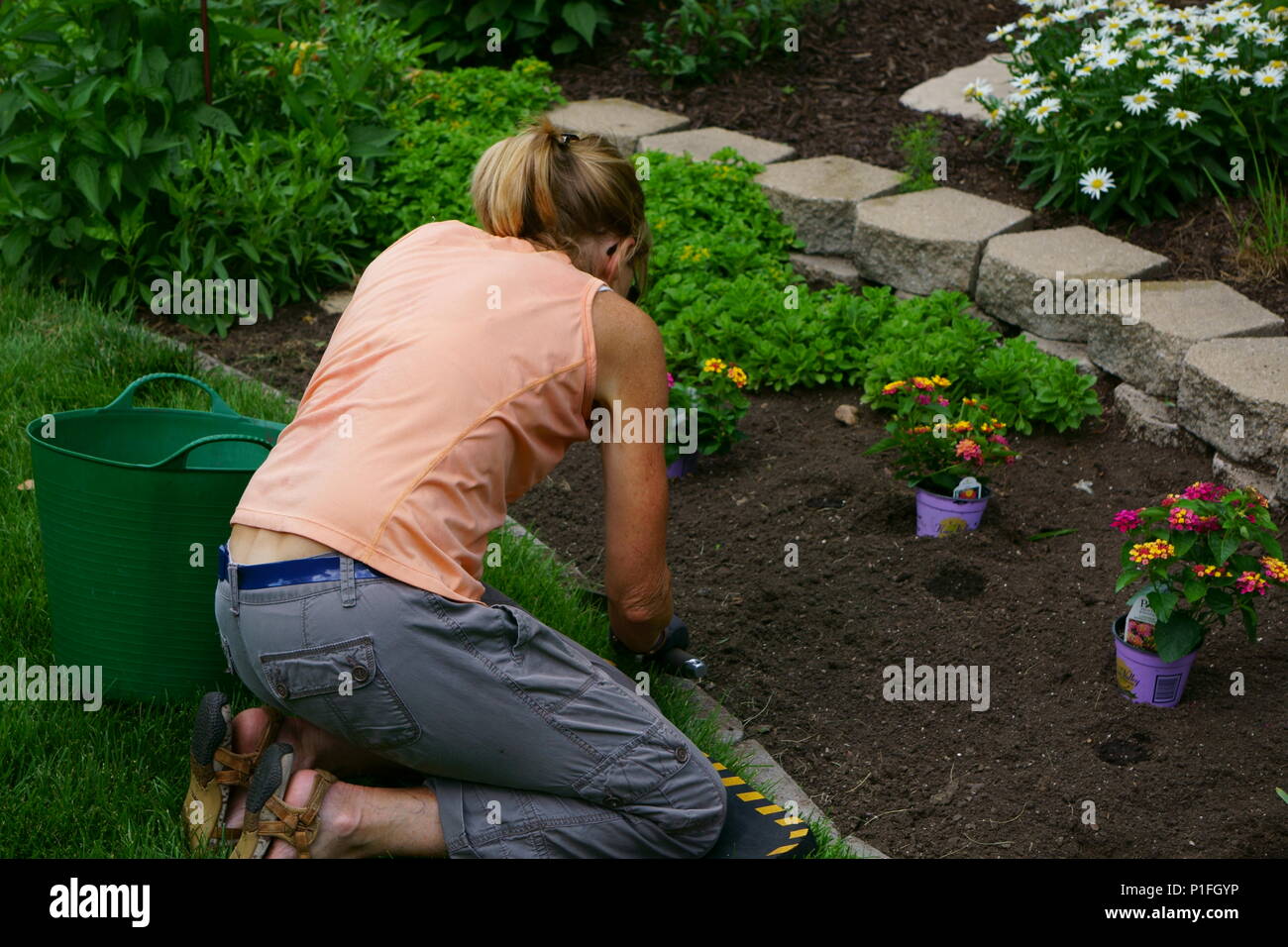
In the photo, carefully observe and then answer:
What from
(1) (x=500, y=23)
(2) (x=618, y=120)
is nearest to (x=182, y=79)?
(2) (x=618, y=120)

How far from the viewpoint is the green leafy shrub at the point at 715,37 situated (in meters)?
6.75

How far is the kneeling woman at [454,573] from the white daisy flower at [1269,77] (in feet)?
9.99

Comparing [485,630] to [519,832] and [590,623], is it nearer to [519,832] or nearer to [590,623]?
[519,832]

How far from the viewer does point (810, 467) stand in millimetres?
4281

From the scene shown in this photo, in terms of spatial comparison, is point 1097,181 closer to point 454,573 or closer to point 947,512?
point 947,512

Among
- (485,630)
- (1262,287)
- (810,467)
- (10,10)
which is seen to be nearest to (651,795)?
(485,630)

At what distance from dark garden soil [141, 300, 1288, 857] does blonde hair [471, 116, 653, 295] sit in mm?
1270

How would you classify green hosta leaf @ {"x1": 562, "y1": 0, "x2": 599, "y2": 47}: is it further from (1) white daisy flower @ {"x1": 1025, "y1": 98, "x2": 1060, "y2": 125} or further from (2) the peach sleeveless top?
(2) the peach sleeveless top

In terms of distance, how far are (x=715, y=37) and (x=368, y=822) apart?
17.1 feet

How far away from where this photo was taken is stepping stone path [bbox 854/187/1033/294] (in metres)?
4.98

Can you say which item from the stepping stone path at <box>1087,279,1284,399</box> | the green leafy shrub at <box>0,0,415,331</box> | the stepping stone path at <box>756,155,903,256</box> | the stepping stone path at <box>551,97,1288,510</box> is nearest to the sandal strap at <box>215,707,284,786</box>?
the stepping stone path at <box>551,97,1288,510</box>

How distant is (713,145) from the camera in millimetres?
6117

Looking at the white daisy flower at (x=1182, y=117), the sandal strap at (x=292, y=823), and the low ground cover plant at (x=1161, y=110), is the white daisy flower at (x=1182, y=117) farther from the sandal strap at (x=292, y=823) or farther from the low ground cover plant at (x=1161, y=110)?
the sandal strap at (x=292, y=823)

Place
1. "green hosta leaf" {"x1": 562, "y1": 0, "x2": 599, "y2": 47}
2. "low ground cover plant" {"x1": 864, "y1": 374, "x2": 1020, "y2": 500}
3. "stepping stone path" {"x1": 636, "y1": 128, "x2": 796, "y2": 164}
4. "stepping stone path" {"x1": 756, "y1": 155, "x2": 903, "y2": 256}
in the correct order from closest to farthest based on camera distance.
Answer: "low ground cover plant" {"x1": 864, "y1": 374, "x2": 1020, "y2": 500} → "stepping stone path" {"x1": 756, "y1": 155, "x2": 903, "y2": 256} → "stepping stone path" {"x1": 636, "y1": 128, "x2": 796, "y2": 164} → "green hosta leaf" {"x1": 562, "y1": 0, "x2": 599, "y2": 47}
